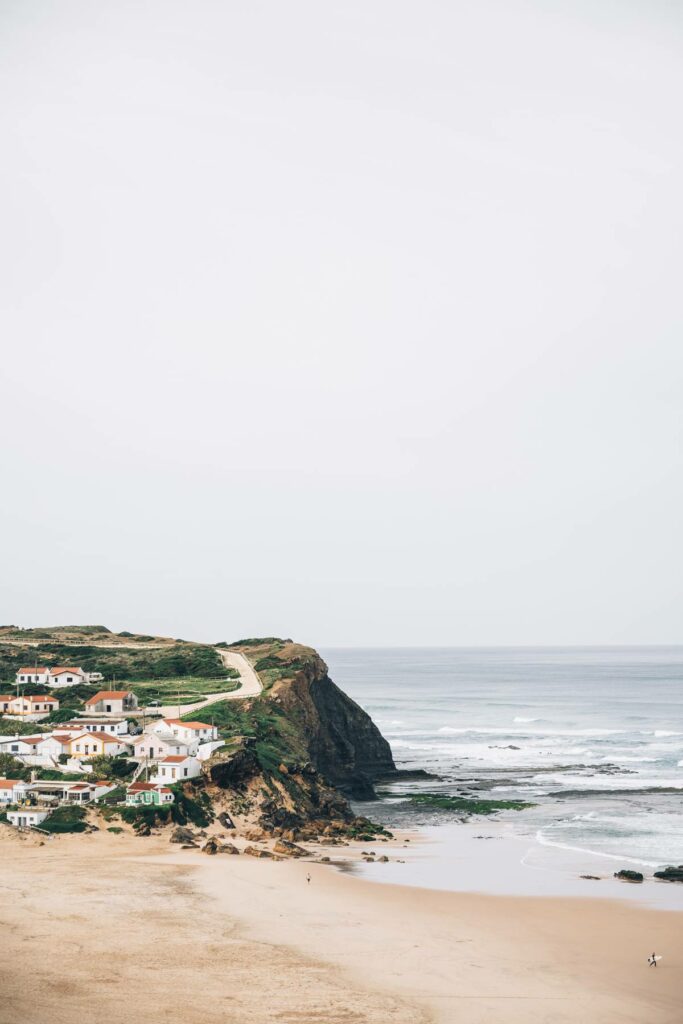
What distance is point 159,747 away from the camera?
A: 6431 cm

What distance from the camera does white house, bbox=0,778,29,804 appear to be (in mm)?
58188

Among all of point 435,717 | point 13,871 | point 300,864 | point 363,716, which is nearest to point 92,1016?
point 13,871

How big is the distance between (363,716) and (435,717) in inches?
2117

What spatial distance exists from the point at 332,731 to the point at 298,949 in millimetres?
51405

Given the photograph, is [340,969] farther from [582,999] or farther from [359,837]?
[359,837]

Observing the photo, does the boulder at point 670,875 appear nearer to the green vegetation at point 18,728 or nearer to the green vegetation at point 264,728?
the green vegetation at point 264,728

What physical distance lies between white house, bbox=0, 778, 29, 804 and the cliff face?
2468 centimetres

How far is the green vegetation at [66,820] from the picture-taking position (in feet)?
178

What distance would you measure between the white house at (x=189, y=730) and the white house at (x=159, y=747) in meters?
1.05

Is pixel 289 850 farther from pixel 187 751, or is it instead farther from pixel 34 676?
pixel 34 676

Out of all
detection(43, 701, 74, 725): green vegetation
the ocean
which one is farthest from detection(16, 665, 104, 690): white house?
the ocean

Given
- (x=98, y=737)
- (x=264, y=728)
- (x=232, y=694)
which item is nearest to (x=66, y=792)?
(x=98, y=737)

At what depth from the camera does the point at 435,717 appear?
14600 centimetres

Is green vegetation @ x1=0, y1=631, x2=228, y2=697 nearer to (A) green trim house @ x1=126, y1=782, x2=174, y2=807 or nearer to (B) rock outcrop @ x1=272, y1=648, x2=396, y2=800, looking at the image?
(B) rock outcrop @ x1=272, y1=648, x2=396, y2=800
